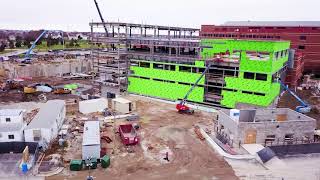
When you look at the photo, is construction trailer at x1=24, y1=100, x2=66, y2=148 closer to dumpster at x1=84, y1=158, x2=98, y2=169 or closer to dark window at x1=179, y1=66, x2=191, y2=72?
dumpster at x1=84, y1=158, x2=98, y2=169

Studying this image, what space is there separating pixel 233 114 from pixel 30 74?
2400 inches

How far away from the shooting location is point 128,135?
34.3 metres

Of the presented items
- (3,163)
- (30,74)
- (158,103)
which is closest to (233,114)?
(158,103)

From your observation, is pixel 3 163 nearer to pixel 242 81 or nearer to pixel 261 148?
pixel 261 148

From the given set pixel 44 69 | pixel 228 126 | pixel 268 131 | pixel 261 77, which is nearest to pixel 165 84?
pixel 261 77

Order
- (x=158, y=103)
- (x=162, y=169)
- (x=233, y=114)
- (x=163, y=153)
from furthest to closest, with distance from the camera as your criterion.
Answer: (x=158, y=103)
(x=233, y=114)
(x=163, y=153)
(x=162, y=169)

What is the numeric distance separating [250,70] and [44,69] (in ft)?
186

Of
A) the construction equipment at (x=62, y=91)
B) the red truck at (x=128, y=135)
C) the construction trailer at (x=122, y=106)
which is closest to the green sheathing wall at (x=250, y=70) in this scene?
the construction trailer at (x=122, y=106)

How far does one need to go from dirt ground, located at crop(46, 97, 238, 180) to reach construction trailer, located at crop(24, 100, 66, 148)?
3.00 m

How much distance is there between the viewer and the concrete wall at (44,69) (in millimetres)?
75812

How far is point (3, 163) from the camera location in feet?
91.0

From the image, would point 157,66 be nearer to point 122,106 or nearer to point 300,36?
point 122,106

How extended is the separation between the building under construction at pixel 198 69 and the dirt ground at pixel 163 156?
8708mm

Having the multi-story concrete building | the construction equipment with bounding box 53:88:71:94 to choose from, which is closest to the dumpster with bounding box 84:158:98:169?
the construction equipment with bounding box 53:88:71:94
